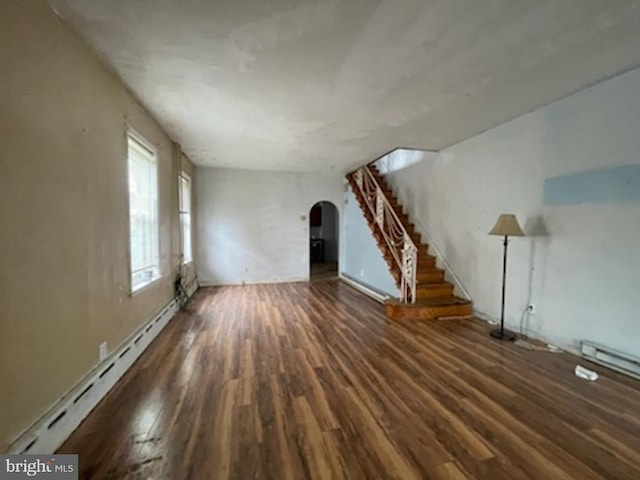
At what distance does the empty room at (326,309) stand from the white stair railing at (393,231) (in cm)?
9

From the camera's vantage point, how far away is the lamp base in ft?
11.5

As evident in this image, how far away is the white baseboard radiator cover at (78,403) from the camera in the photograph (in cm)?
157

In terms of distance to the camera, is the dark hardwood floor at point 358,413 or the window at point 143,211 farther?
the window at point 143,211

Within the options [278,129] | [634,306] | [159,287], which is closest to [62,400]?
[159,287]

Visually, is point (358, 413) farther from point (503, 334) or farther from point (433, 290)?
point (433, 290)

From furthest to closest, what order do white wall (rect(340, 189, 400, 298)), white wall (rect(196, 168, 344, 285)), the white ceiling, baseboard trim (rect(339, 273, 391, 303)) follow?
white wall (rect(196, 168, 344, 285))
white wall (rect(340, 189, 400, 298))
baseboard trim (rect(339, 273, 391, 303))
the white ceiling

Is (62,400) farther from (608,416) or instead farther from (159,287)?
(608,416)

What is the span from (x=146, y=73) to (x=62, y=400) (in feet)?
8.19

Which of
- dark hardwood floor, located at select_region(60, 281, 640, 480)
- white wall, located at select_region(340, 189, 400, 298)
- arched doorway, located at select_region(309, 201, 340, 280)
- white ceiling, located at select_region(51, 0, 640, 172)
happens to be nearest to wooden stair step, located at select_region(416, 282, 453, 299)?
white wall, located at select_region(340, 189, 400, 298)

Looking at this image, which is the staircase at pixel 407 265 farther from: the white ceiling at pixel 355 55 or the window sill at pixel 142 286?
the window sill at pixel 142 286

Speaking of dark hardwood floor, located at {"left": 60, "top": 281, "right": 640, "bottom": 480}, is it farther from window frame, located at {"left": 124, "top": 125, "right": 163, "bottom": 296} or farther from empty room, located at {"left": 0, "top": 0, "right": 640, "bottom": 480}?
window frame, located at {"left": 124, "top": 125, "right": 163, "bottom": 296}

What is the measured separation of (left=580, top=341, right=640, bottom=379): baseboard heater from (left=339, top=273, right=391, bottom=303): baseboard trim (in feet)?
8.41

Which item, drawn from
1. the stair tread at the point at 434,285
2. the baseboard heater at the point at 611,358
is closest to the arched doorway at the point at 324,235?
the stair tread at the point at 434,285

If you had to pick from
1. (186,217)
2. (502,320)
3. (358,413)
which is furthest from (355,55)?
(186,217)
